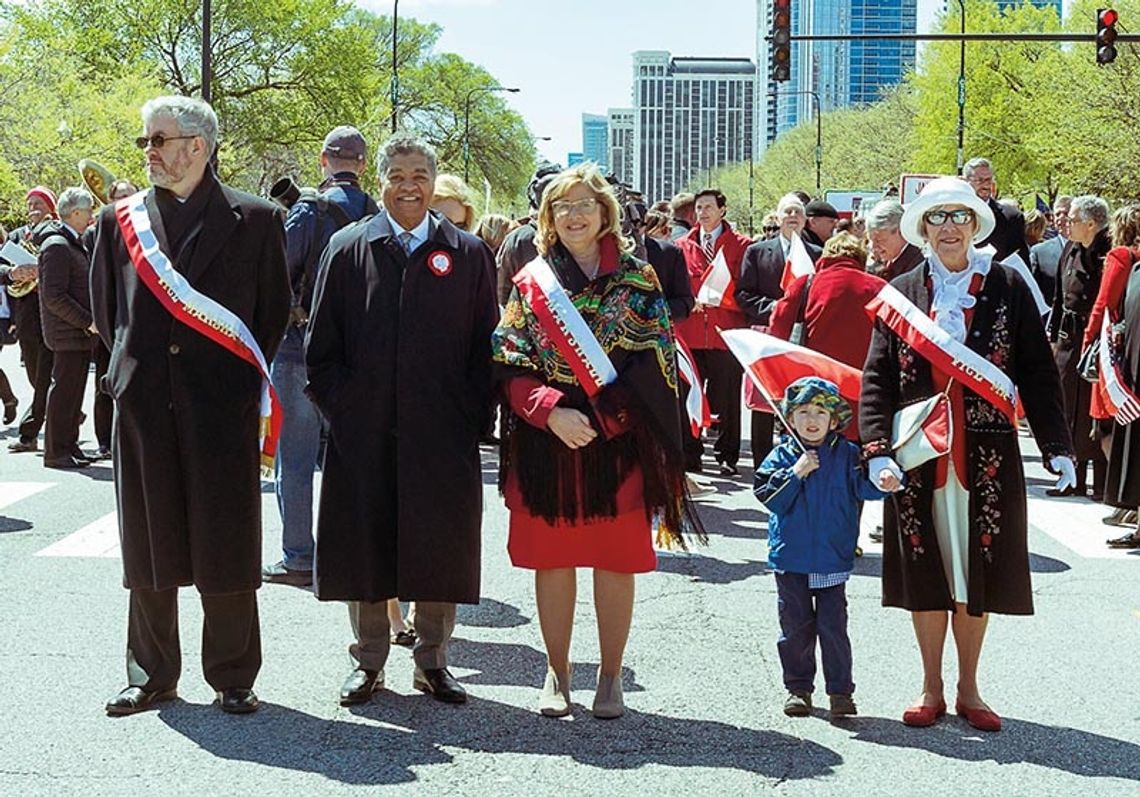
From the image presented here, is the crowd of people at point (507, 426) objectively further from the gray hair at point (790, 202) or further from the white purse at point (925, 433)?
the gray hair at point (790, 202)

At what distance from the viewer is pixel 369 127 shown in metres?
58.2

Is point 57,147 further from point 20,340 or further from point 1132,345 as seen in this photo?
point 1132,345

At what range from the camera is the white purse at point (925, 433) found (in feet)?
17.8

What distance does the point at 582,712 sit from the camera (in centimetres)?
574

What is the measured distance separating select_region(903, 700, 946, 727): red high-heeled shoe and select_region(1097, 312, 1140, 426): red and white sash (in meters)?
4.07

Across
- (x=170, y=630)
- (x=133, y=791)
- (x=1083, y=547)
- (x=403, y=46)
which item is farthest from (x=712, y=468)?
(x=403, y=46)

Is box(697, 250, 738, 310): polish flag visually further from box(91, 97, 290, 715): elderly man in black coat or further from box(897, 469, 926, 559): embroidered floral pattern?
box(91, 97, 290, 715): elderly man in black coat

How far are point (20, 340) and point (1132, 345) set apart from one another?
375 inches

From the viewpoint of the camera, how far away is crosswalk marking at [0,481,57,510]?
10.6 metres

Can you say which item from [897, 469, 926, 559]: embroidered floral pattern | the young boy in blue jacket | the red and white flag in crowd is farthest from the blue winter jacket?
the red and white flag in crowd


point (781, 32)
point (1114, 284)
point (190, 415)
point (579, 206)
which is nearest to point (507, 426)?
point (579, 206)

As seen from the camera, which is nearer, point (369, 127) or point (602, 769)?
point (602, 769)

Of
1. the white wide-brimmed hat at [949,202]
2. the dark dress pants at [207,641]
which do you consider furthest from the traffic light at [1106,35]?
the dark dress pants at [207,641]

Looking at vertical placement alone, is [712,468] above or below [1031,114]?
below
